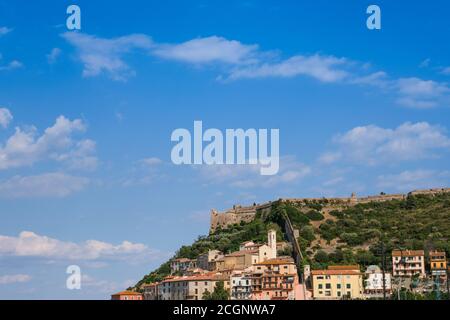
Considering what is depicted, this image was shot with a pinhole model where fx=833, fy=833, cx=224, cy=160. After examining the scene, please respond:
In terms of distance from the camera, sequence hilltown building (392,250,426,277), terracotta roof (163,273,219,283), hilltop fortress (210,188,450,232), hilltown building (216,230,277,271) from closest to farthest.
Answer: terracotta roof (163,273,219,283), hilltown building (392,250,426,277), hilltown building (216,230,277,271), hilltop fortress (210,188,450,232)

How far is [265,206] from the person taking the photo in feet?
269

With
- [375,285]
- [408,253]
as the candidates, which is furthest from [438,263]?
[375,285]

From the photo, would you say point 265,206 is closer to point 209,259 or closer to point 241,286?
point 209,259

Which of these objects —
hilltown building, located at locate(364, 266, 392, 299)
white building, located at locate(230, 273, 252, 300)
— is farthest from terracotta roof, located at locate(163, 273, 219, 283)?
hilltown building, located at locate(364, 266, 392, 299)

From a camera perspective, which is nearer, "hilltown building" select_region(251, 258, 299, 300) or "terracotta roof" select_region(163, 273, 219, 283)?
"hilltown building" select_region(251, 258, 299, 300)

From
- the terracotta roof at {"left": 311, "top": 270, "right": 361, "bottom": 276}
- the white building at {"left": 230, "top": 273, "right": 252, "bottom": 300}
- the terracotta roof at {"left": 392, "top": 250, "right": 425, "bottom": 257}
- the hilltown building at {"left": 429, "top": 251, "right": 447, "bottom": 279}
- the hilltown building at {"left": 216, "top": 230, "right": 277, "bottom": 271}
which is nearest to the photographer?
the terracotta roof at {"left": 311, "top": 270, "right": 361, "bottom": 276}

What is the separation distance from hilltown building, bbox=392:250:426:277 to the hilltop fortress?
71.8ft

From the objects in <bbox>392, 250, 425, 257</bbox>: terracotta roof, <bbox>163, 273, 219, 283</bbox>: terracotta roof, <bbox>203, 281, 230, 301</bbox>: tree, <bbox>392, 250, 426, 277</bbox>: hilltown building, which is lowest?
<bbox>203, 281, 230, 301</bbox>: tree

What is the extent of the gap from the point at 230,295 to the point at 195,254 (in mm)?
20349

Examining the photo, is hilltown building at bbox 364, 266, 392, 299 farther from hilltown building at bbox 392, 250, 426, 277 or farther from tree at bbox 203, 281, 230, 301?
tree at bbox 203, 281, 230, 301

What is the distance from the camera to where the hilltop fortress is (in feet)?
266

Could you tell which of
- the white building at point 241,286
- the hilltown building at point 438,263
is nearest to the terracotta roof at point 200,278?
the white building at point 241,286

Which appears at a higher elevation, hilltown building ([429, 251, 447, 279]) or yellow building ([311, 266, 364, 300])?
hilltown building ([429, 251, 447, 279])

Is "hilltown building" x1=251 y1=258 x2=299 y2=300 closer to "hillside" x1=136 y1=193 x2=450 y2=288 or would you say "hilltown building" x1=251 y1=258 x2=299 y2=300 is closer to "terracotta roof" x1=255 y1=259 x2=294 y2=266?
"terracotta roof" x1=255 y1=259 x2=294 y2=266
